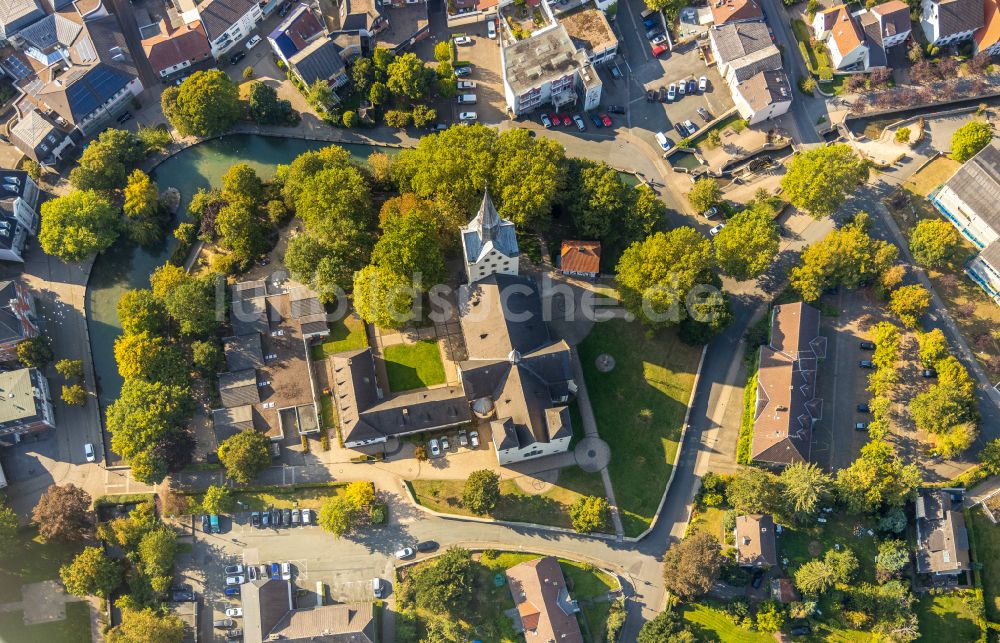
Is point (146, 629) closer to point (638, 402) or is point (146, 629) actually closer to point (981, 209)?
point (638, 402)

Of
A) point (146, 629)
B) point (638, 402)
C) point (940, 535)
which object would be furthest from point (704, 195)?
point (146, 629)

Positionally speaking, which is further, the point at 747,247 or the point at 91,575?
the point at 747,247

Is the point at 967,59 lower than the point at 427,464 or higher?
higher

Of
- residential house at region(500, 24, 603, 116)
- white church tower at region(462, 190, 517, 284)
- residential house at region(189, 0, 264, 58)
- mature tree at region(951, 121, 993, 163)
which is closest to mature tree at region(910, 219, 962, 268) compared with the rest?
mature tree at region(951, 121, 993, 163)

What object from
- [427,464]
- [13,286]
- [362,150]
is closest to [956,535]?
[427,464]

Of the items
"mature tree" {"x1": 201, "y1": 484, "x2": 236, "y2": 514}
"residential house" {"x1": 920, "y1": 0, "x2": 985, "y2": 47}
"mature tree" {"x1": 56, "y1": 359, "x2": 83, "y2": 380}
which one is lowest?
"mature tree" {"x1": 201, "y1": 484, "x2": 236, "y2": 514}

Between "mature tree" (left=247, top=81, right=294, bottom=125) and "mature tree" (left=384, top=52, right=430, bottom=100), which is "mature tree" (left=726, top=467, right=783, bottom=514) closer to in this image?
"mature tree" (left=384, top=52, right=430, bottom=100)

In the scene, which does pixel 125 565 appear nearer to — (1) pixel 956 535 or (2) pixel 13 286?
(2) pixel 13 286
